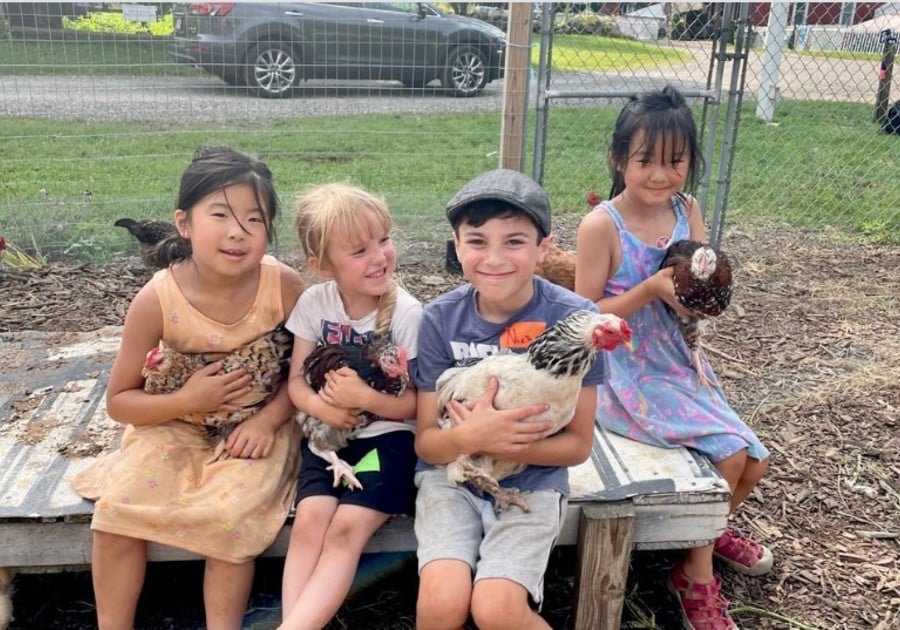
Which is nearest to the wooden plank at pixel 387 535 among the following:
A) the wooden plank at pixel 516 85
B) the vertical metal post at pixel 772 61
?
the wooden plank at pixel 516 85

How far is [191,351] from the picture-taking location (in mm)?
2406

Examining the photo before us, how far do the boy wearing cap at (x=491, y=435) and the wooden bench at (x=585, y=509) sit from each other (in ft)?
0.57

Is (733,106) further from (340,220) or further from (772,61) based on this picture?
(772,61)

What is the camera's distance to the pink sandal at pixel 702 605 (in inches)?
96.8

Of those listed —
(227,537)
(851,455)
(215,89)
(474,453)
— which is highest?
(215,89)

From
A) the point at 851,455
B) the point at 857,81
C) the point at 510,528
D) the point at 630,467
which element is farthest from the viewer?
the point at 857,81

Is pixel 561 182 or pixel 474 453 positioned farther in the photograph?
pixel 561 182

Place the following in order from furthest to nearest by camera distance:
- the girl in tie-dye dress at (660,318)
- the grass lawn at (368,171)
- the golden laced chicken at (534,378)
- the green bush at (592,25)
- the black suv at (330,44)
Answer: the green bush at (592,25), the black suv at (330,44), the grass lawn at (368,171), the girl in tie-dye dress at (660,318), the golden laced chicken at (534,378)

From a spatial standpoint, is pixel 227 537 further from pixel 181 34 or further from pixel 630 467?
pixel 181 34

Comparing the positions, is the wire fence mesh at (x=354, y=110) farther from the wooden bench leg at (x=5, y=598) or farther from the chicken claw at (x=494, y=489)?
the wooden bench leg at (x=5, y=598)

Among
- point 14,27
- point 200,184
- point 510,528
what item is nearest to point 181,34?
point 14,27

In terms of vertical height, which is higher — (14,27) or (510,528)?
(14,27)

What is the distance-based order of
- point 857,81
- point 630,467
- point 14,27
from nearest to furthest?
point 630,467, point 14,27, point 857,81

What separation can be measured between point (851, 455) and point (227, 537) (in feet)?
8.37
